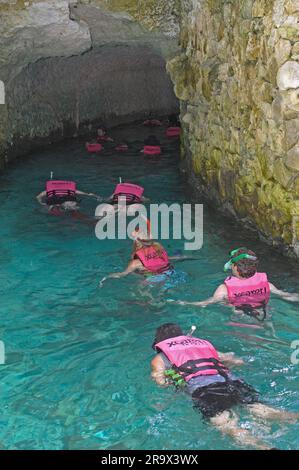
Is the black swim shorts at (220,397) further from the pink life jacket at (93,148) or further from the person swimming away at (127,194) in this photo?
the pink life jacket at (93,148)

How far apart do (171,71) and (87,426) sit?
11.2m

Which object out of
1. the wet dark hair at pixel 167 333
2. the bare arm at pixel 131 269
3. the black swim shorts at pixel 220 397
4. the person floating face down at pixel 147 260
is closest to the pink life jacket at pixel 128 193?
the person floating face down at pixel 147 260

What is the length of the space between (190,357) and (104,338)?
2.17 meters

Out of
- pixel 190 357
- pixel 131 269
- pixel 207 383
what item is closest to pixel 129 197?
pixel 131 269

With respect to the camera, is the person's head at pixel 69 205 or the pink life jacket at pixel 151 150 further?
the pink life jacket at pixel 151 150

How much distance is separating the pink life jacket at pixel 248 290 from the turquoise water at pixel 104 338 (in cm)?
36

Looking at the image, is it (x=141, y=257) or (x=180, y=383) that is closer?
(x=180, y=383)

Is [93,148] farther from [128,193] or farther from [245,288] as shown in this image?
[245,288]

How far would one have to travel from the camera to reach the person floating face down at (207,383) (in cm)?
565

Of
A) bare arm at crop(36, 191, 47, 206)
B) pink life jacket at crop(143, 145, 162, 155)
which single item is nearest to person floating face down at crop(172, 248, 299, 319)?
bare arm at crop(36, 191, 47, 206)

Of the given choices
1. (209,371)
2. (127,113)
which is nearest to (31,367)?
(209,371)

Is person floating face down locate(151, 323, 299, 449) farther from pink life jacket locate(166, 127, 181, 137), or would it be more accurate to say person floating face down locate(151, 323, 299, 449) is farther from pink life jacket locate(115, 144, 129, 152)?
pink life jacket locate(166, 127, 181, 137)

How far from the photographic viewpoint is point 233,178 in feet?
40.2

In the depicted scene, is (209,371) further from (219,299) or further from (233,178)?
(233,178)
